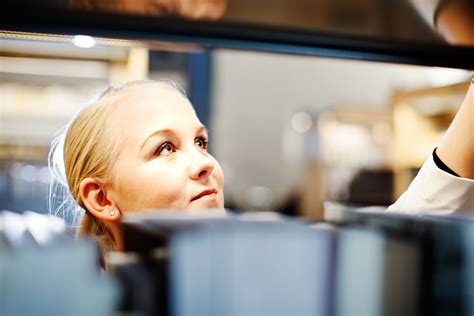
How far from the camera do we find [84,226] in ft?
2.82

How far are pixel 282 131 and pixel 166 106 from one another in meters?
5.04

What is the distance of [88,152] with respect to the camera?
3.27 ft

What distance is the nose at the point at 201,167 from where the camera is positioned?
2.62 ft

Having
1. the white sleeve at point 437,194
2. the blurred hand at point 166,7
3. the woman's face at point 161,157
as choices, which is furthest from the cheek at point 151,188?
the blurred hand at point 166,7

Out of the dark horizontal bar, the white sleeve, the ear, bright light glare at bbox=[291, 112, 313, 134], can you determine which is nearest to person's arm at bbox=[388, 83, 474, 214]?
the white sleeve

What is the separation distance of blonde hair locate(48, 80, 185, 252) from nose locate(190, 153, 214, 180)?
0.16m

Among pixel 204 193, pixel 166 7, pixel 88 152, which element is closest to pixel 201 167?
pixel 204 193

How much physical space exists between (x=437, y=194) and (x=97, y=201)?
0.52 metres

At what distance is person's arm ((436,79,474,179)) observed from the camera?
664mm


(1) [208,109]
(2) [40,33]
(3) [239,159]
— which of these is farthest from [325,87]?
(2) [40,33]

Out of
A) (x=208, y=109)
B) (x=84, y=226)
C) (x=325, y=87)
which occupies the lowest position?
(x=84, y=226)

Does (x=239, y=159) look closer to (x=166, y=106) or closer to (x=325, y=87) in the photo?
(x=325, y=87)

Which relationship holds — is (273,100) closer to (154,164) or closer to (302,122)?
(302,122)

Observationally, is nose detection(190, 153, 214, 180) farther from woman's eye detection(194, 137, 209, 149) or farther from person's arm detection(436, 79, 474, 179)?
person's arm detection(436, 79, 474, 179)
